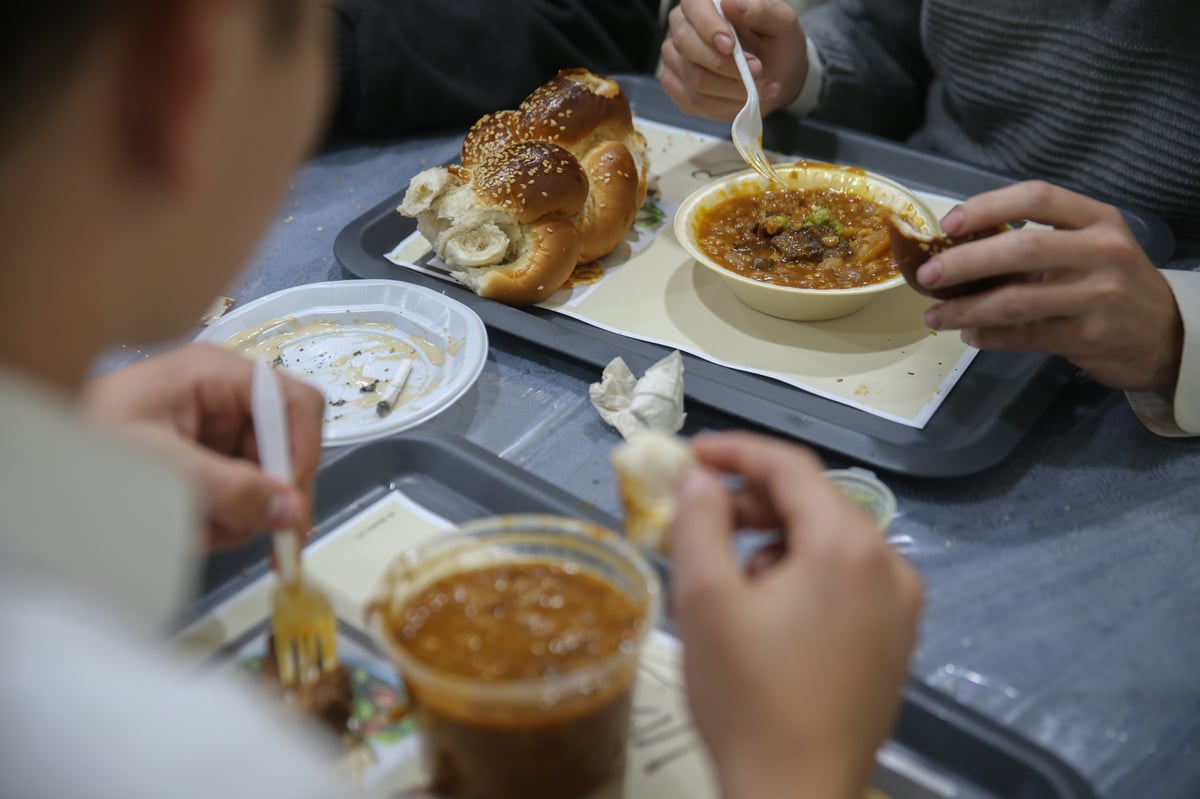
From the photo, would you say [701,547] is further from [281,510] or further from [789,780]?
[281,510]

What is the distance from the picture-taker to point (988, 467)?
1464 mm

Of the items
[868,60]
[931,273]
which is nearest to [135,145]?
[931,273]

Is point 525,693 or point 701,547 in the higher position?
point 701,547

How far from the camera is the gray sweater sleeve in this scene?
98.8 inches

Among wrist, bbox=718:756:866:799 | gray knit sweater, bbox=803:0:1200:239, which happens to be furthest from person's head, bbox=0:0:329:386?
gray knit sweater, bbox=803:0:1200:239

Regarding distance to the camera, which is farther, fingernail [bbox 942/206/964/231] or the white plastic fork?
the white plastic fork

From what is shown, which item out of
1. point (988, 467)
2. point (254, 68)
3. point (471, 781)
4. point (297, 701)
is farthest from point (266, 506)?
point (988, 467)

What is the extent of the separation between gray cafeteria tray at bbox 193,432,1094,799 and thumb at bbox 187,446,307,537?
217 millimetres

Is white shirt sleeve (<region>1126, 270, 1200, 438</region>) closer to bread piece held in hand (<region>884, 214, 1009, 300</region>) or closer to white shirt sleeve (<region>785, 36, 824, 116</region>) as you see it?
bread piece held in hand (<region>884, 214, 1009, 300</region>)

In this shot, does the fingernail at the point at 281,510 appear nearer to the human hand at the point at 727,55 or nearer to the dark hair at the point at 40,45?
the dark hair at the point at 40,45

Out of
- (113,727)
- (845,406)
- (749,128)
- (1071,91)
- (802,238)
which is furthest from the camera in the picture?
(749,128)

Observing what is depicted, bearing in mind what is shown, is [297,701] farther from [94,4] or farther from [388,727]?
[94,4]

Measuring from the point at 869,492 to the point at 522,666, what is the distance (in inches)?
26.2

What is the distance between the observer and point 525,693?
0.87 m
